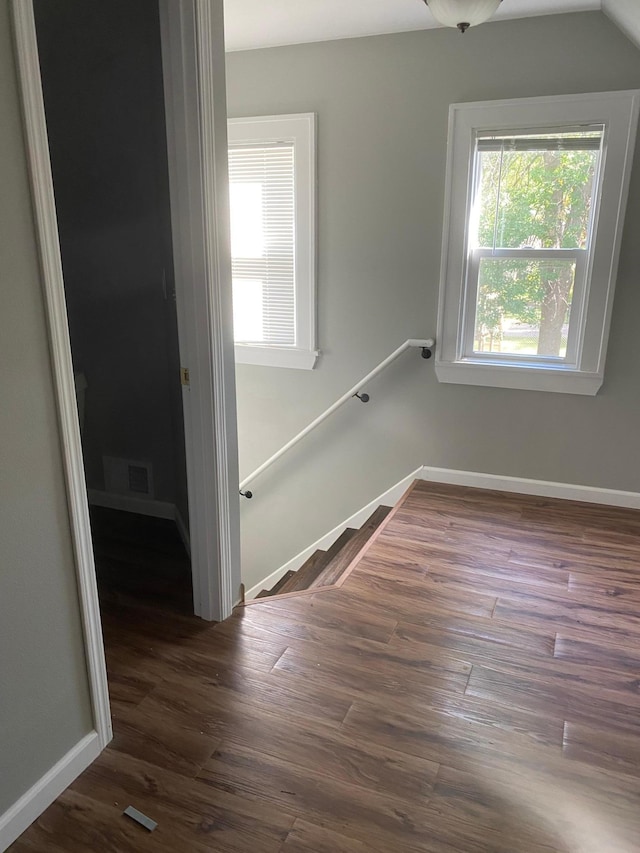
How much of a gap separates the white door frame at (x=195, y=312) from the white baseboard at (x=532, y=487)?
1.53 meters

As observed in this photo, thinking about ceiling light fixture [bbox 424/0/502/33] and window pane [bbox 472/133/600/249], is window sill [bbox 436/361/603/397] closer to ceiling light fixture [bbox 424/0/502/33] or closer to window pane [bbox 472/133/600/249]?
window pane [bbox 472/133/600/249]

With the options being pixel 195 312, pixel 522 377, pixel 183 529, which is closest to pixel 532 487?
pixel 522 377

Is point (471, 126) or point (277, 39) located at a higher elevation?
point (277, 39)

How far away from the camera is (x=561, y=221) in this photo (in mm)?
2922

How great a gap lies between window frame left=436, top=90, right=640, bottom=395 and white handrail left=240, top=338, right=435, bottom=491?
0.44ft

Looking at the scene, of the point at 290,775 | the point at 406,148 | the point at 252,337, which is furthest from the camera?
the point at 252,337

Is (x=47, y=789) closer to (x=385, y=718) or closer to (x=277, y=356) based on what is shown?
(x=385, y=718)

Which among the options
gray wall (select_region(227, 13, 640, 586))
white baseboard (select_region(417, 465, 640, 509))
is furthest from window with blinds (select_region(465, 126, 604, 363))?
white baseboard (select_region(417, 465, 640, 509))

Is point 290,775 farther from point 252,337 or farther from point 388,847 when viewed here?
point 252,337

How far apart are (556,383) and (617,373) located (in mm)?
280

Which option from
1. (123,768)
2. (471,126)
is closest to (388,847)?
(123,768)

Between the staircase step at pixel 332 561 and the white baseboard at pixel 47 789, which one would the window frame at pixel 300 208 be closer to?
the staircase step at pixel 332 561

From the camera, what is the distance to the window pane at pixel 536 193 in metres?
2.86

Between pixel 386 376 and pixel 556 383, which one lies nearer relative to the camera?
pixel 556 383
